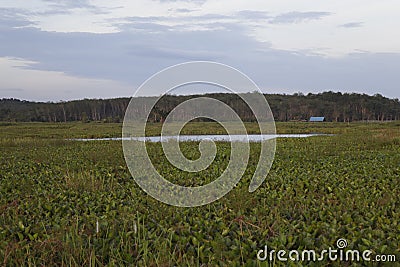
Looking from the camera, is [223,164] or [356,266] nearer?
[356,266]

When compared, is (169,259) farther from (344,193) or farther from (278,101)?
(278,101)

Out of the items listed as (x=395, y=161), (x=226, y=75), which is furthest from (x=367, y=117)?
(x=226, y=75)

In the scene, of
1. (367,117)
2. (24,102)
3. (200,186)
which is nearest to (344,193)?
(200,186)

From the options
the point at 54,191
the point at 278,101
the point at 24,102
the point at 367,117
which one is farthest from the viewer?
the point at 24,102

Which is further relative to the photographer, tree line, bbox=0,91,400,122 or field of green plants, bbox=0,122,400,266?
tree line, bbox=0,91,400,122

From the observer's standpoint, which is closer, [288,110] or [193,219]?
[193,219]

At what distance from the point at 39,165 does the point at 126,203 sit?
5810 millimetres

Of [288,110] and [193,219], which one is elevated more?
[288,110]

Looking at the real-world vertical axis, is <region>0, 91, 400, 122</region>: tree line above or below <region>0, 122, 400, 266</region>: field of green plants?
above

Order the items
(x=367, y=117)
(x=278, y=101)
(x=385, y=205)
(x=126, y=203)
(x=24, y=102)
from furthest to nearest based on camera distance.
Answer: (x=24, y=102), (x=278, y=101), (x=367, y=117), (x=126, y=203), (x=385, y=205)

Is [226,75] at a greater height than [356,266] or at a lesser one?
greater

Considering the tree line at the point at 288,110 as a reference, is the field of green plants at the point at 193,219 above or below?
below

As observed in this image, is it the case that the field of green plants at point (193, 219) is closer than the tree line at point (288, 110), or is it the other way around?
the field of green plants at point (193, 219)

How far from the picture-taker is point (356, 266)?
4.11 metres
